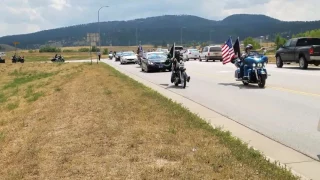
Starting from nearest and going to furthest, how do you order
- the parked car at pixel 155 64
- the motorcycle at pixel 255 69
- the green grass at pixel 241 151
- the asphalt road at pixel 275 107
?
the green grass at pixel 241 151 → the asphalt road at pixel 275 107 → the motorcycle at pixel 255 69 → the parked car at pixel 155 64

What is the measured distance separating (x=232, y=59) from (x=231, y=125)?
9573 mm

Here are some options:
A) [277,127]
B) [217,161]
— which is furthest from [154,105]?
[217,161]

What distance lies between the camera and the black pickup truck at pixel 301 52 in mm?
26672

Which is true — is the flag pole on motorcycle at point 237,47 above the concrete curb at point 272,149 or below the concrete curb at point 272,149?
above

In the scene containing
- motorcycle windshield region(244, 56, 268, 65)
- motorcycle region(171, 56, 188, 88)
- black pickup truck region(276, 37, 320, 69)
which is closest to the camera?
motorcycle windshield region(244, 56, 268, 65)

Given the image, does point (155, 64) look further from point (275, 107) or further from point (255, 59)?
point (275, 107)

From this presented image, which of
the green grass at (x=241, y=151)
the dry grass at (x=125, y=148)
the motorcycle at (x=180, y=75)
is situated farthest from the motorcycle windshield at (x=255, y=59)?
the green grass at (x=241, y=151)

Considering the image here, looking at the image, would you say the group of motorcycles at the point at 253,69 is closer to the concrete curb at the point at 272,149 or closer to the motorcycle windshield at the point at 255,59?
the motorcycle windshield at the point at 255,59

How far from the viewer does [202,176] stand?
5426 millimetres

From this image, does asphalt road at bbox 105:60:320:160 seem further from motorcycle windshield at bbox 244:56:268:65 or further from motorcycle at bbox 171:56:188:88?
motorcycle windshield at bbox 244:56:268:65

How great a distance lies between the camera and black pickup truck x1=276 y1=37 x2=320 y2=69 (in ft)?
87.5

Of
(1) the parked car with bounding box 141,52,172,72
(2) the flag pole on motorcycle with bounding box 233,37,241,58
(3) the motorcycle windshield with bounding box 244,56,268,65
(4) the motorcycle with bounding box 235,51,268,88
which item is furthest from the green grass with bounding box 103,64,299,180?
(1) the parked car with bounding box 141,52,172,72

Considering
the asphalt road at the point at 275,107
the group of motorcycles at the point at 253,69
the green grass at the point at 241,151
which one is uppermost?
the group of motorcycles at the point at 253,69

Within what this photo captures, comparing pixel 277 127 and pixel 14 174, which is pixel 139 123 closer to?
pixel 277 127
